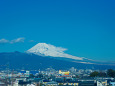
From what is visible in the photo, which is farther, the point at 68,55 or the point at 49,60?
the point at 68,55

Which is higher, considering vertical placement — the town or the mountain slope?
the mountain slope

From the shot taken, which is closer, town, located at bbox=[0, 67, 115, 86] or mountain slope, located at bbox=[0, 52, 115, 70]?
town, located at bbox=[0, 67, 115, 86]

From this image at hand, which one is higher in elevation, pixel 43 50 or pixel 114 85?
pixel 43 50

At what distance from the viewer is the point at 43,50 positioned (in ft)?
532

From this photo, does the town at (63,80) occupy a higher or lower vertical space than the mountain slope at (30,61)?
lower

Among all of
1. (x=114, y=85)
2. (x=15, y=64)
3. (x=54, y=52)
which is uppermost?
(x=54, y=52)

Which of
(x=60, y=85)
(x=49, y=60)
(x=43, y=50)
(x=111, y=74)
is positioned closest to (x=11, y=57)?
(x=49, y=60)

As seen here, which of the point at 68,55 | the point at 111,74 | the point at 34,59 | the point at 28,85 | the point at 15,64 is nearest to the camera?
the point at 28,85

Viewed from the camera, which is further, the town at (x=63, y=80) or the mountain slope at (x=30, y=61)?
the mountain slope at (x=30, y=61)

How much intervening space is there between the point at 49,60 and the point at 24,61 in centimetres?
1199

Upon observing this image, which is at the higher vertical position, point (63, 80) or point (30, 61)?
point (30, 61)

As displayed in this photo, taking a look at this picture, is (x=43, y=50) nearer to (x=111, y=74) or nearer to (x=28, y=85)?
(x=111, y=74)

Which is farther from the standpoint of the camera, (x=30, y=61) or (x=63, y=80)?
(x=30, y=61)

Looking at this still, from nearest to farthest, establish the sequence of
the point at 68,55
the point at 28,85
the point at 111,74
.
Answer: the point at 28,85 → the point at 111,74 → the point at 68,55
